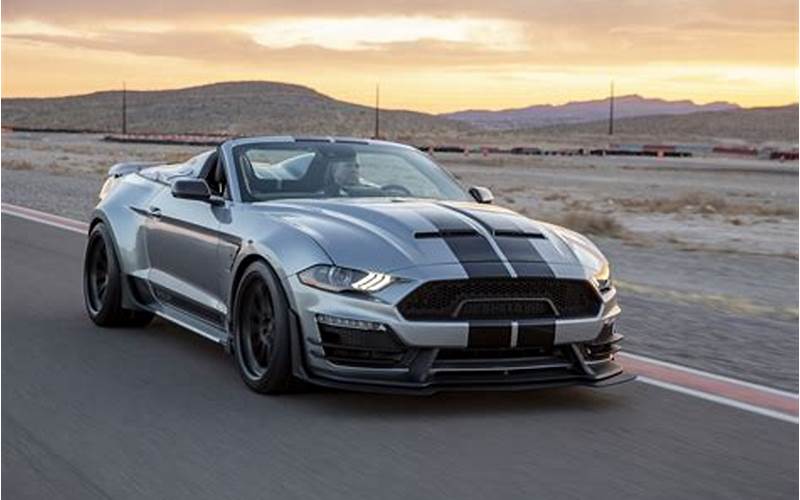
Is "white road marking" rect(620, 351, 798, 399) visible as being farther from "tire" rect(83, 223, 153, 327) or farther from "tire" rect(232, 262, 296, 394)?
"tire" rect(83, 223, 153, 327)

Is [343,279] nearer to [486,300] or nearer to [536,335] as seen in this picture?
[486,300]

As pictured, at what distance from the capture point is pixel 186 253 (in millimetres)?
8906

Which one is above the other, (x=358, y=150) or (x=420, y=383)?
(x=358, y=150)

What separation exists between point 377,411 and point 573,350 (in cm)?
108

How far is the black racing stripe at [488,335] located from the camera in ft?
23.0

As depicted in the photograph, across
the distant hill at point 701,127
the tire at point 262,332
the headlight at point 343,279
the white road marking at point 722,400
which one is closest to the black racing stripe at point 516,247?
the headlight at point 343,279

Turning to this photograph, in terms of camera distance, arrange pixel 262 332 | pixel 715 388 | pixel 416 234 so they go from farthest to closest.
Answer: pixel 715 388 → pixel 262 332 → pixel 416 234

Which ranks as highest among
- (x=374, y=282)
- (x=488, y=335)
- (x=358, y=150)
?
(x=358, y=150)

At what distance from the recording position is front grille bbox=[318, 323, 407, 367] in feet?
23.1

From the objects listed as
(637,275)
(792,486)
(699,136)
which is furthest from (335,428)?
(699,136)

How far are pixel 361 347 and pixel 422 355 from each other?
0.32 meters

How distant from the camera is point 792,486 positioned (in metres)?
5.95

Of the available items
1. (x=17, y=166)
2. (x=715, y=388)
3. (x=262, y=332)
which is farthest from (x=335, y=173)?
(x=17, y=166)

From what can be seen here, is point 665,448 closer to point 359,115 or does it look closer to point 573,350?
point 573,350
